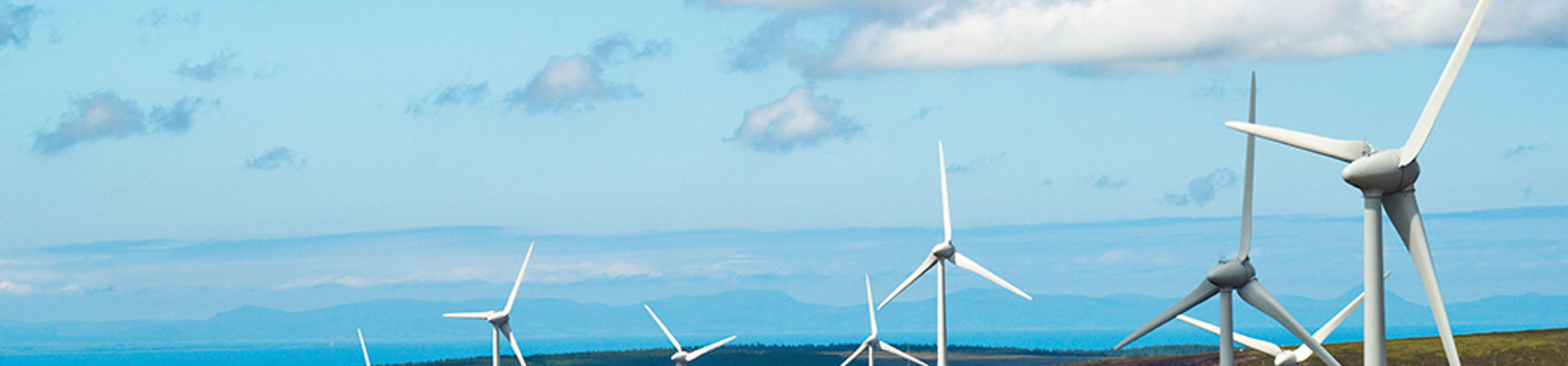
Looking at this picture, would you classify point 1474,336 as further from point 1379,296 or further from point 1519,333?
point 1379,296

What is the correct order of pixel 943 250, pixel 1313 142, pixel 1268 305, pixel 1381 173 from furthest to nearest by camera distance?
pixel 943 250 < pixel 1268 305 < pixel 1313 142 < pixel 1381 173

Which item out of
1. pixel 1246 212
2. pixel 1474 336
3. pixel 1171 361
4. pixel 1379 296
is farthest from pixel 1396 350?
pixel 1379 296

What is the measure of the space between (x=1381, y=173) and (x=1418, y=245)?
9.71 feet

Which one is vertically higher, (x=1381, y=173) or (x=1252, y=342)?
(x=1252, y=342)

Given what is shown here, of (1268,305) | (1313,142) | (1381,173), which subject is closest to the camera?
(1381,173)

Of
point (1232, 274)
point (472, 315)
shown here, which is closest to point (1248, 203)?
point (1232, 274)

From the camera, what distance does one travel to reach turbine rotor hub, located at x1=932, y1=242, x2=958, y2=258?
86000 mm

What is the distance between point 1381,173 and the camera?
45562 mm

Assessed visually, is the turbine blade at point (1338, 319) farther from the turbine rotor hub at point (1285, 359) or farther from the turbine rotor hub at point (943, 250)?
the turbine rotor hub at point (943, 250)

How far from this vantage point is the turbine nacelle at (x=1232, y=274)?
6272 centimetres

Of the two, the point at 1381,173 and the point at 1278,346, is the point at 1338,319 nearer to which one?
the point at 1278,346

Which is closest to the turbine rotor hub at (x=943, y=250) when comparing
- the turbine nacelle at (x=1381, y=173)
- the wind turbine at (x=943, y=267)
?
the wind turbine at (x=943, y=267)

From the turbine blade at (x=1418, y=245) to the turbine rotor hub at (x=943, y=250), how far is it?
39.7 meters

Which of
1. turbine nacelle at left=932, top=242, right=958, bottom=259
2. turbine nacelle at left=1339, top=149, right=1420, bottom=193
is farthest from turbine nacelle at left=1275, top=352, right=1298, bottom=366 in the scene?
turbine nacelle at left=1339, top=149, right=1420, bottom=193
